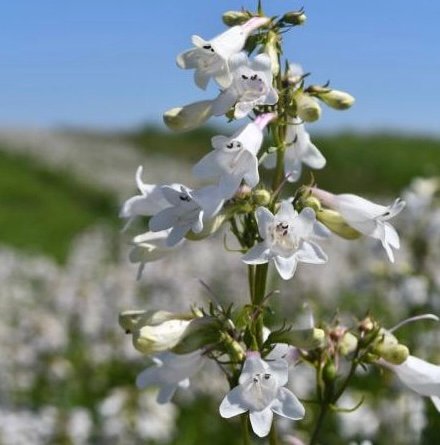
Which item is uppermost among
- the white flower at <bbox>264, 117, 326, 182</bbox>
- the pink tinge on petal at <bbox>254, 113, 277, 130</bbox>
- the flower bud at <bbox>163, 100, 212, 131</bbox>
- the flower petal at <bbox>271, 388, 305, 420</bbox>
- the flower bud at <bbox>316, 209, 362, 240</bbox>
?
the flower bud at <bbox>163, 100, 212, 131</bbox>

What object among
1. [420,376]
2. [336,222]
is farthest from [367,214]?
[420,376]

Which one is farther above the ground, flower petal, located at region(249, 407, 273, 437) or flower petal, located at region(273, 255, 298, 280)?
flower petal, located at region(273, 255, 298, 280)

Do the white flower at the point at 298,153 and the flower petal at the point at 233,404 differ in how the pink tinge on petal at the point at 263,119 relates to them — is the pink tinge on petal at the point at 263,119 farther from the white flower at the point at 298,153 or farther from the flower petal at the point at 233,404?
the flower petal at the point at 233,404

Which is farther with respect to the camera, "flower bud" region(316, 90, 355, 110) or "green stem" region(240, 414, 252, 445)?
"flower bud" region(316, 90, 355, 110)

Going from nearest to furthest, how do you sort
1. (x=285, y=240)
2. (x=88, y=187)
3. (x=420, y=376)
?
(x=285, y=240) < (x=420, y=376) < (x=88, y=187)

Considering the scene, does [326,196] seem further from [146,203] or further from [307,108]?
[146,203]

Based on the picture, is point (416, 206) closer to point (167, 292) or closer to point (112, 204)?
point (167, 292)

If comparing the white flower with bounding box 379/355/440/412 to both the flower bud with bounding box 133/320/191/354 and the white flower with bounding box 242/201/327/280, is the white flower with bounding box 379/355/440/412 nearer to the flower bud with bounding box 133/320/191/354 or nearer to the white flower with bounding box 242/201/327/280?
the white flower with bounding box 242/201/327/280

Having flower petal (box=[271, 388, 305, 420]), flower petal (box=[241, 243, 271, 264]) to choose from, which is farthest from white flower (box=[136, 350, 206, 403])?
flower petal (box=[241, 243, 271, 264])
